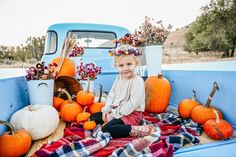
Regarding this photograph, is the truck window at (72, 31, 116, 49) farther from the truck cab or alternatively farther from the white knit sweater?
the white knit sweater

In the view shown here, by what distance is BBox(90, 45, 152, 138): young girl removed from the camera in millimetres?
1928

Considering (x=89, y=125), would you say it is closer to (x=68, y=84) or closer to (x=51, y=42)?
(x=68, y=84)

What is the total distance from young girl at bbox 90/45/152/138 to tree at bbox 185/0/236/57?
21.2 metres

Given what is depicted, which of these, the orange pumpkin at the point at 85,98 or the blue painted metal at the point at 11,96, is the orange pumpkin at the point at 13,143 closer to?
the blue painted metal at the point at 11,96

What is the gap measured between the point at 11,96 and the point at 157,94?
131 centimetres

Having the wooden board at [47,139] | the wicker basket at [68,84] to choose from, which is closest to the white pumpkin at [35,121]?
the wooden board at [47,139]

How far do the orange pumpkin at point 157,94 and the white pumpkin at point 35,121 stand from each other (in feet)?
3.26

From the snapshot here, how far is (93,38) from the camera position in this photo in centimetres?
382

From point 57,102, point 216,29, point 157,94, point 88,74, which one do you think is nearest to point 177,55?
point 88,74

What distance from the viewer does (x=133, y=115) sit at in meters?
1.97

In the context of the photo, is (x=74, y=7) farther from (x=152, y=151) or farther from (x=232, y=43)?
(x=232, y=43)

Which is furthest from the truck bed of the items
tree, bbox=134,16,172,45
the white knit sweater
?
tree, bbox=134,16,172,45

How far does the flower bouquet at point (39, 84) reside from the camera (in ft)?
6.91

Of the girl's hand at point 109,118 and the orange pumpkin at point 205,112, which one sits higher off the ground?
the orange pumpkin at point 205,112
